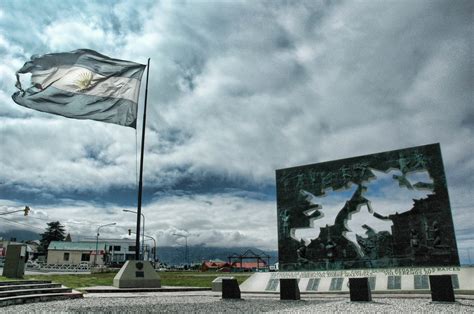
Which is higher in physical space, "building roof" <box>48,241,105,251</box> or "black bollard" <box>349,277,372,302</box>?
"building roof" <box>48,241,105,251</box>

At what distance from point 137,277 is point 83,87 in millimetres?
10376

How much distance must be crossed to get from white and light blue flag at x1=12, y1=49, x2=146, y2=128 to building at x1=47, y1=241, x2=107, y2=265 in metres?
89.0

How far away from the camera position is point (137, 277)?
67.7 feet

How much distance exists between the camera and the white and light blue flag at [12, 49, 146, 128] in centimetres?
1662

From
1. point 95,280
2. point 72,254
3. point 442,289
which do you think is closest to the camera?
point 442,289

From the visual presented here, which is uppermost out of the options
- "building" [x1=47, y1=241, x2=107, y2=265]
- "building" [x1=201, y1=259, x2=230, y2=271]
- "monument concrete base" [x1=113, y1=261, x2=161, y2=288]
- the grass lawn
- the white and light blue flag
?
the white and light blue flag

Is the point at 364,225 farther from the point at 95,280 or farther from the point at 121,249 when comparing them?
the point at 121,249

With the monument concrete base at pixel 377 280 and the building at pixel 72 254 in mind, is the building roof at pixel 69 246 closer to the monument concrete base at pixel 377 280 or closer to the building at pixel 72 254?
the building at pixel 72 254

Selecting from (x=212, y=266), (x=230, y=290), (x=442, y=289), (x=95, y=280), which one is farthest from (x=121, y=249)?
(x=442, y=289)

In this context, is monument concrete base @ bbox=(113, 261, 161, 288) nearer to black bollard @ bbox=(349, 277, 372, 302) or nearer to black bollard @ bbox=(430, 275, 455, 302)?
black bollard @ bbox=(349, 277, 372, 302)

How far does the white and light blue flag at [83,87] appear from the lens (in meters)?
16.6

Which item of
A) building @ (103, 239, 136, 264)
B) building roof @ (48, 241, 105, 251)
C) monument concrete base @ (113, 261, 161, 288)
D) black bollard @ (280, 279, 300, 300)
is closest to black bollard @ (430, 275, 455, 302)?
black bollard @ (280, 279, 300, 300)

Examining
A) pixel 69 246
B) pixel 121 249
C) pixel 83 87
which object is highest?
pixel 83 87

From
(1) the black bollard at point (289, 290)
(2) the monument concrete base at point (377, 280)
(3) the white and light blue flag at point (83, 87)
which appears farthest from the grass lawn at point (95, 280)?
(1) the black bollard at point (289, 290)
